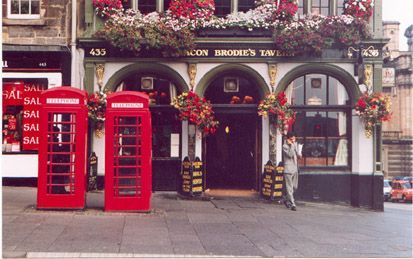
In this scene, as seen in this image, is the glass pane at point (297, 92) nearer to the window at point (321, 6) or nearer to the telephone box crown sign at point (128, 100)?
the window at point (321, 6)

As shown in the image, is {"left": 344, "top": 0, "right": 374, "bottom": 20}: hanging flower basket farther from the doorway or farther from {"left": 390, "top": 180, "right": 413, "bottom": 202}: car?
{"left": 390, "top": 180, "right": 413, "bottom": 202}: car

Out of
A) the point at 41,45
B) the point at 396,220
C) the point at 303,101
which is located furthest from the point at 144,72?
the point at 396,220

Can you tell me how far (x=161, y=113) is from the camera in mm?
16938

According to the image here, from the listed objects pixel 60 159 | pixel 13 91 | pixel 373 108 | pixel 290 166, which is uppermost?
pixel 13 91

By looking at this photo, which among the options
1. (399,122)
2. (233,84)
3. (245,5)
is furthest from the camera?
(399,122)

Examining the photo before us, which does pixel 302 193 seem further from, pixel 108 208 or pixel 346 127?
pixel 108 208

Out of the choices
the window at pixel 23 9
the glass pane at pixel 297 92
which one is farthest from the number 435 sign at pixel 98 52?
the glass pane at pixel 297 92

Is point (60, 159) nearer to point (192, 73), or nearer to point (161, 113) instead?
point (161, 113)

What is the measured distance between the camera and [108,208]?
12148 millimetres

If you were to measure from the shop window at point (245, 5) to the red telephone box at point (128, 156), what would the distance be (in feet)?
20.1

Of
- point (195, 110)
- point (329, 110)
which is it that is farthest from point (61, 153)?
→ point (329, 110)

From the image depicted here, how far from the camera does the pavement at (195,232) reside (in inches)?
348

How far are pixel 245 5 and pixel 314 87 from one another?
10.4 ft

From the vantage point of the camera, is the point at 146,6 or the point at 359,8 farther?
the point at 146,6
